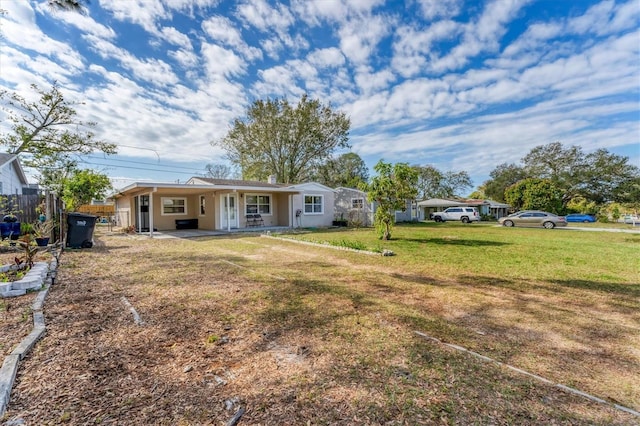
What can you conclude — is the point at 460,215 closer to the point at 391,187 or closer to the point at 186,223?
the point at 391,187

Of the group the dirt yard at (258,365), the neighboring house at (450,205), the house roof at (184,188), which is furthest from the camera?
the neighboring house at (450,205)

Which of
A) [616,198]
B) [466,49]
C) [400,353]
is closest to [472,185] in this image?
[616,198]

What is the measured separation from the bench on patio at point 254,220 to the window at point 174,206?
4.20m

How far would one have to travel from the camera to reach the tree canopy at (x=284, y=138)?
26.7 meters

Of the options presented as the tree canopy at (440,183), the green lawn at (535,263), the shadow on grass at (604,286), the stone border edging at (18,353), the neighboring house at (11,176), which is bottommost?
the shadow on grass at (604,286)

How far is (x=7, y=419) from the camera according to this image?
1.72 meters

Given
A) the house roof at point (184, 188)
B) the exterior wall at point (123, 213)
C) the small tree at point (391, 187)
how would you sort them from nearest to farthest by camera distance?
1. the small tree at point (391, 187)
2. the house roof at point (184, 188)
3. the exterior wall at point (123, 213)

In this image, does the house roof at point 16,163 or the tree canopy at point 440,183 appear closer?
the house roof at point 16,163

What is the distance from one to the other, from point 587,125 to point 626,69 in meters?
A: 15.3

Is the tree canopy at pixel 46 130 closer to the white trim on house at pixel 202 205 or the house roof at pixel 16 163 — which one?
the house roof at pixel 16 163

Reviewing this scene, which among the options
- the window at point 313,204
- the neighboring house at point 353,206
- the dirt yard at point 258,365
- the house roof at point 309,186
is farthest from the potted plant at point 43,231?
the neighboring house at point 353,206

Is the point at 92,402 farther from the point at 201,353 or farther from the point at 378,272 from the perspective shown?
the point at 378,272

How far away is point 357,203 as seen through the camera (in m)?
20.8

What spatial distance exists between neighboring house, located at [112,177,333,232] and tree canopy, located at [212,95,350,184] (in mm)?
10769
